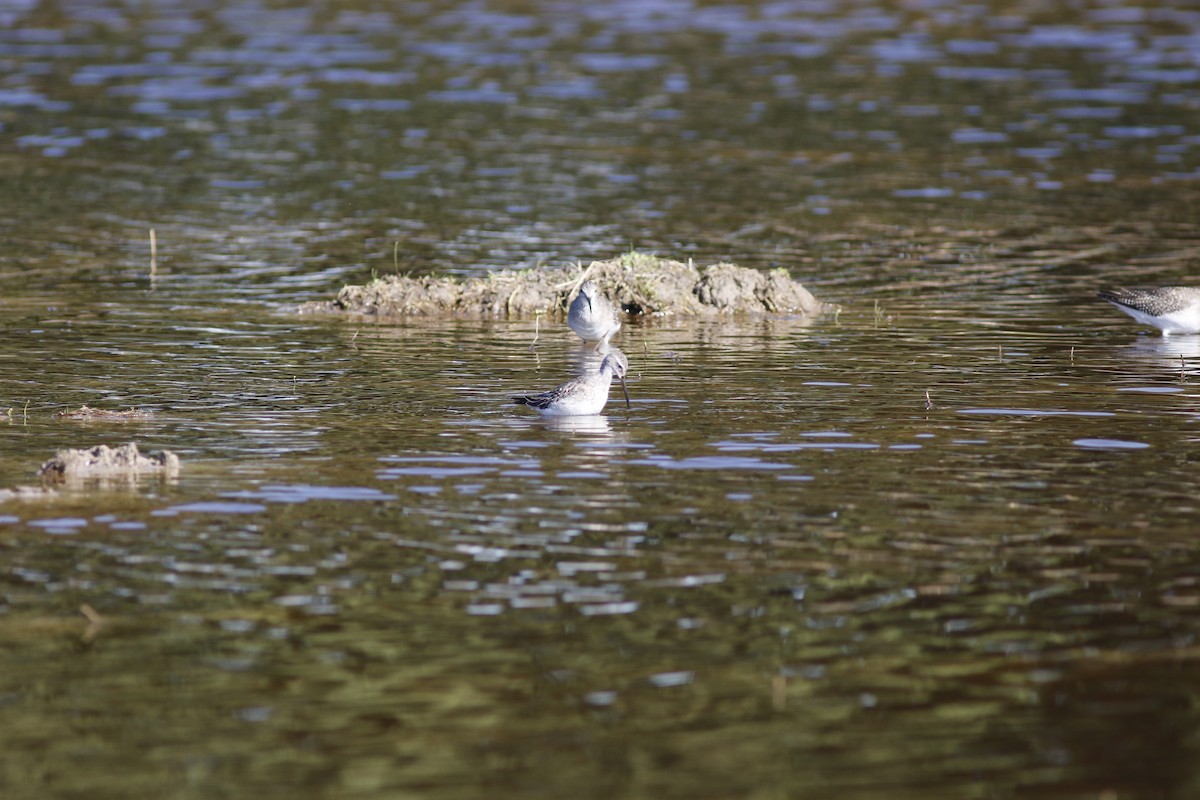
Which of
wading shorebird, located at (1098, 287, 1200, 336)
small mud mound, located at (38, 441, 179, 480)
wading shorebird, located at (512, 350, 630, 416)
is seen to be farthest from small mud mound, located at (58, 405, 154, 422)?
wading shorebird, located at (1098, 287, 1200, 336)

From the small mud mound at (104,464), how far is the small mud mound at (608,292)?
30.5 feet

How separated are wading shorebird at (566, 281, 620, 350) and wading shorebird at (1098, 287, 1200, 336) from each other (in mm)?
6208

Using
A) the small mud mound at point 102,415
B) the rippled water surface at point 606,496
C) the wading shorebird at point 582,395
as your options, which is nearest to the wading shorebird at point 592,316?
the rippled water surface at point 606,496

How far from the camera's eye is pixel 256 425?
15.8m

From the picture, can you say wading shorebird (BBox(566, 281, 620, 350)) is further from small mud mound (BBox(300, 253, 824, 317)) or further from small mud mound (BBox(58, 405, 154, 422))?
small mud mound (BBox(58, 405, 154, 422))

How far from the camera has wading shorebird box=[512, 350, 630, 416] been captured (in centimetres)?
1574

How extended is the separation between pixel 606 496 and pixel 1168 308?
10283mm

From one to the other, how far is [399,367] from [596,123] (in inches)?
910

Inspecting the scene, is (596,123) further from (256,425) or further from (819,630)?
(819,630)

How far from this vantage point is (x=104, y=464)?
1355 centimetres

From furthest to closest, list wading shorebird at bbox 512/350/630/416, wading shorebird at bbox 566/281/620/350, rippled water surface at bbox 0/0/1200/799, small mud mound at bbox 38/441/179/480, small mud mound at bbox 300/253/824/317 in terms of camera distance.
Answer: small mud mound at bbox 300/253/824/317 → wading shorebird at bbox 566/281/620/350 → wading shorebird at bbox 512/350/630/416 → small mud mound at bbox 38/441/179/480 → rippled water surface at bbox 0/0/1200/799

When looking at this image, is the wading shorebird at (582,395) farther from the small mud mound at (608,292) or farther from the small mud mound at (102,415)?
the small mud mound at (608,292)

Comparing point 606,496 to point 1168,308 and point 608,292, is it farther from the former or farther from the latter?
point 1168,308

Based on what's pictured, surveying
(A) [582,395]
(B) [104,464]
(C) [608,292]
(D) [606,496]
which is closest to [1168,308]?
(C) [608,292]
